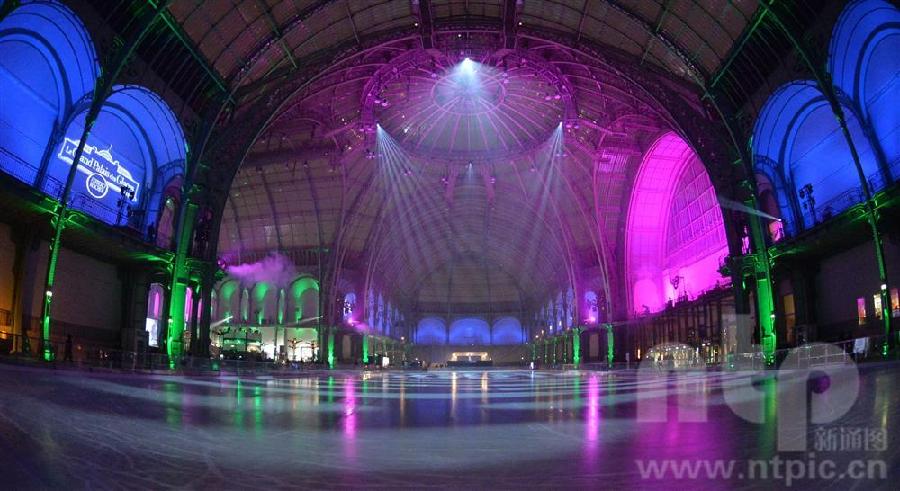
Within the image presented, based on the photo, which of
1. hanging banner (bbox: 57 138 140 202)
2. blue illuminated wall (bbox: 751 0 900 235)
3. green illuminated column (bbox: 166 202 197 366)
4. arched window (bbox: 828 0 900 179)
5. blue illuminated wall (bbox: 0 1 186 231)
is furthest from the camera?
green illuminated column (bbox: 166 202 197 366)

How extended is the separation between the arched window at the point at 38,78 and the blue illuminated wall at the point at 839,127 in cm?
3399

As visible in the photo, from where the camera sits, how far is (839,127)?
94.5 feet

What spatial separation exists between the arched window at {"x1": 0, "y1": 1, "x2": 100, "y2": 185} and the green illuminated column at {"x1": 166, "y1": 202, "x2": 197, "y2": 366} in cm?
800

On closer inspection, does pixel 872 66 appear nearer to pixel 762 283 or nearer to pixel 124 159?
pixel 762 283

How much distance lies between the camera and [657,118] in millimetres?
41781

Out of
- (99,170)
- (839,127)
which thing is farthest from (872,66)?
(99,170)

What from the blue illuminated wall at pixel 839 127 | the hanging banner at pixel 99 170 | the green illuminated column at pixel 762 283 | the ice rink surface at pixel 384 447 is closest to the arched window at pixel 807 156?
the blue illuminated wall at pixel 839 127

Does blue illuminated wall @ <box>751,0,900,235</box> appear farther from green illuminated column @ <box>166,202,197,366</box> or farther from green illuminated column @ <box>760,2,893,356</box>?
green illuminated column @ <box>166,202,197,366</box>

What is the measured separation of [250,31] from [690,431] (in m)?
35.2

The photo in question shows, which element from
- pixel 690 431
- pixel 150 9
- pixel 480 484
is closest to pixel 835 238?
pixel 690 431

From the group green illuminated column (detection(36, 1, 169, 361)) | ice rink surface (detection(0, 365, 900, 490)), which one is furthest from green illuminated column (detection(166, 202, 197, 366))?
ice rink surface (detection(0, 365, 900, 490))

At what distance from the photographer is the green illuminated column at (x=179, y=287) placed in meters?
31.5

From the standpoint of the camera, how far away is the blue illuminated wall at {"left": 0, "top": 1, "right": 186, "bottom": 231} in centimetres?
2400

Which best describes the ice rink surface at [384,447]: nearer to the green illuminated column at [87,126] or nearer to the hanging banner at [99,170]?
the green illuminated column at [87,126]
